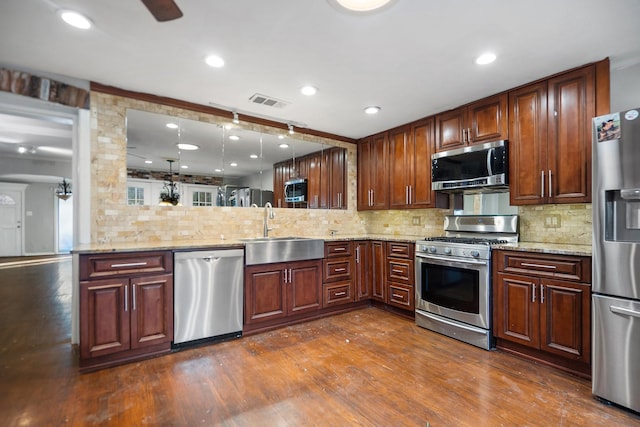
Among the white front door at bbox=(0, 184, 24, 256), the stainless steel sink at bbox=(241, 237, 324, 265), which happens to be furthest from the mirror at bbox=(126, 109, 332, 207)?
the white front door at bbox=(0, 184, 24, 256)

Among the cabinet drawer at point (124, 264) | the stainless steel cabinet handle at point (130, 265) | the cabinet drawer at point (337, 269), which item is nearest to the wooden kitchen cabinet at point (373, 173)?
the cabinet drawer at point (337, 269)

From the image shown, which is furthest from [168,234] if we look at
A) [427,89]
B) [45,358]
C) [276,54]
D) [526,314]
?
[526,314]

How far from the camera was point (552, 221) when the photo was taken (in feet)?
9.38

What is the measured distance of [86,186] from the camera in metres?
2.74

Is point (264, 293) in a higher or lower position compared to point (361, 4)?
lower

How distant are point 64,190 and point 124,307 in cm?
853

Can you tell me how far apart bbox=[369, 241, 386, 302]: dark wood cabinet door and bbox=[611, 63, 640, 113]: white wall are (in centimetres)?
247

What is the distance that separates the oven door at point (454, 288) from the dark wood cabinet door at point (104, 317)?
2749 mm

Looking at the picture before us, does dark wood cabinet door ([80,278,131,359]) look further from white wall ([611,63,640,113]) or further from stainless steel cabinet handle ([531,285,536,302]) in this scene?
white wall ([611,63,640,113])

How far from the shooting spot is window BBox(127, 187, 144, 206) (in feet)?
9.75

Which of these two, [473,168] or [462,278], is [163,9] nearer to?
[473,168]

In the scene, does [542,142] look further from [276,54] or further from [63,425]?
[63,425]

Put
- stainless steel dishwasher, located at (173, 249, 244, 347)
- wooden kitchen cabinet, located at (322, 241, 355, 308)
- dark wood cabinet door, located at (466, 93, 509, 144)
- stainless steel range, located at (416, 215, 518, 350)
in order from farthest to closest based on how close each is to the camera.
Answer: wooden kitchen cabinet, located at (322, 241, 355, 308) < dark wood cabinet door, located at (466, 93, 509, 144) < stainless steel range, located at (416, 215, 518, 350) < stainless steel dishwasher, located at (173, 249, 244, 347)

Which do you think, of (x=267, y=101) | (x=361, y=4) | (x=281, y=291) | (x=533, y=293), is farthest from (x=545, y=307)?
(x=267, y=101)
